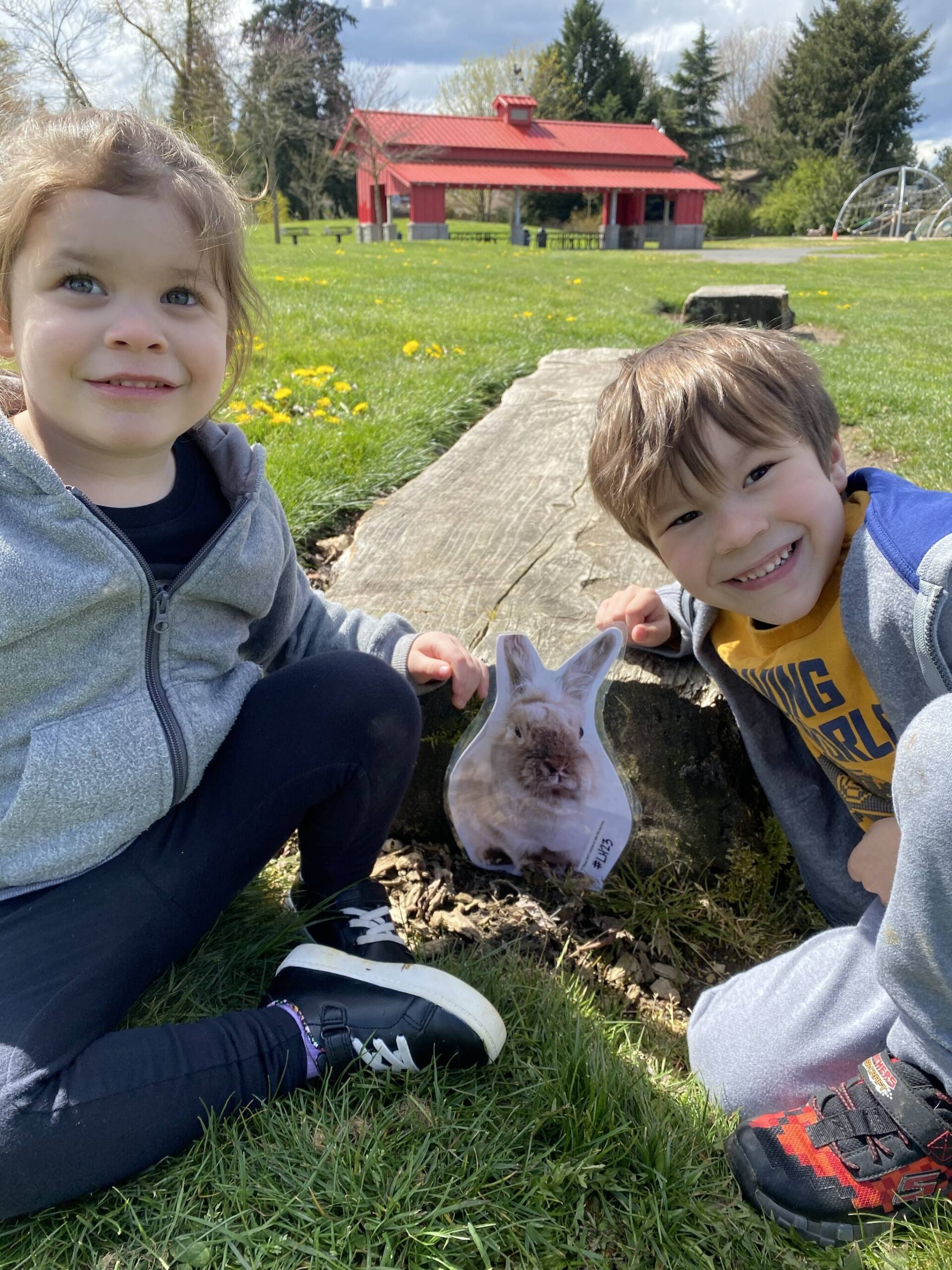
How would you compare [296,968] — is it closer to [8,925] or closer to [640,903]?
[8,925]

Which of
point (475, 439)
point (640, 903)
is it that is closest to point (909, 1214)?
point (640, 903)

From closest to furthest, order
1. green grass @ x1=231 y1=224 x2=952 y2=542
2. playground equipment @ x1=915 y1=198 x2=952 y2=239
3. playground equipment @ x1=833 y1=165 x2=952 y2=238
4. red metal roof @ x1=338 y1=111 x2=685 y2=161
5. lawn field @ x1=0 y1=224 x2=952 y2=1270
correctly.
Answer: lawn field @ x1=0 y1=224 x2=952 y2=1270
green grass @ x1=231 y1=224 x2=952 y2=542
red metal roof @ x1=338 y1=111 x2=685 y2=161
playground equipment @ x1=915 y1=198 x2=952 y2=239
playground equipment @ x1=833 y1=165 x2=952 y2=238

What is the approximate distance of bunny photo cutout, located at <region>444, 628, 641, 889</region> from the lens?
6.33ft

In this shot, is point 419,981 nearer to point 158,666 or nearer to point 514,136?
point 158,666

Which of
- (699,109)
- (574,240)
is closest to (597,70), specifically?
(699,109)

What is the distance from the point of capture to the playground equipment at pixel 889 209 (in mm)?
37406

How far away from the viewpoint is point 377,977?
1562 mm

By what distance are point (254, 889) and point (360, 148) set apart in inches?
1515

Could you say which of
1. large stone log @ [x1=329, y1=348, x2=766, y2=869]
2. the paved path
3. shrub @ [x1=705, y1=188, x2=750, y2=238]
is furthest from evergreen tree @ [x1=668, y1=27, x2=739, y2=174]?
large stone log @ [x1=329, y1=348, x2=766, y2=869]

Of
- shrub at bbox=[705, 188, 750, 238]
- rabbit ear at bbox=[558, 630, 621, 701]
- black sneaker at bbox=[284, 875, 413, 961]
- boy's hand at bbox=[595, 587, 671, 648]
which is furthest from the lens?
shrub at bbox=[705, 188, 750, 238]

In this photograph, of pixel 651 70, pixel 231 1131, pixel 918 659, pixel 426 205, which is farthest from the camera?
pixel 651 70

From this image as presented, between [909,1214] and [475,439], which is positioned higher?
[475,439]

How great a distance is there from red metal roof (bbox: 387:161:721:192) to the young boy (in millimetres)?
34496

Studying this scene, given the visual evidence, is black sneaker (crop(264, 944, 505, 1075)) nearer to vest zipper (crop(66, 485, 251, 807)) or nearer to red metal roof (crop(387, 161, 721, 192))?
vest zipper (crop(66, 485, 251, 807))
